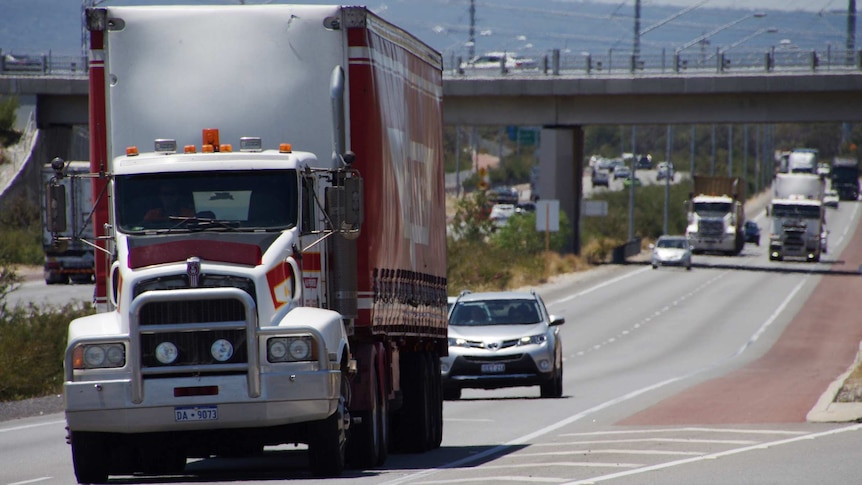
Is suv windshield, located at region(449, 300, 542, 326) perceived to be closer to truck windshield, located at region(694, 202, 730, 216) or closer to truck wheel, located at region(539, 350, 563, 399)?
truck wheel, located at region(539, 350, 563, 399)

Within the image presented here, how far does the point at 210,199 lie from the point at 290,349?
1541 millimetres

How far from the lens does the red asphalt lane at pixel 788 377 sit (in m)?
21.0

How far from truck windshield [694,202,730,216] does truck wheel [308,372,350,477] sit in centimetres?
7109

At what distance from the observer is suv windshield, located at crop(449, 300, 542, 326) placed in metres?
25.4

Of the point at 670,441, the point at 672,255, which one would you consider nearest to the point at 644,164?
the point at 672,255

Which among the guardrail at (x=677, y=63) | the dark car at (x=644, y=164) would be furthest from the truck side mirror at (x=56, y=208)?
the dark car at (x=644, y=164)

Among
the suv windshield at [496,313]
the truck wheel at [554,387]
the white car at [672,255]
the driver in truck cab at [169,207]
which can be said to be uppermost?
the driver in truck cab at [169,207]

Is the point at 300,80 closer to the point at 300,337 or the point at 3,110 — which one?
the point at 300,337

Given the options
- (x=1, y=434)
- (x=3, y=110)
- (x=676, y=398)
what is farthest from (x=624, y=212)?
(x=1, y=434)

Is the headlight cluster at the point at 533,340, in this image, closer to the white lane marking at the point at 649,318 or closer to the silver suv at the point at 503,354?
the silver suv at the point at 503,354

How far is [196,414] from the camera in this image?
11.7 m

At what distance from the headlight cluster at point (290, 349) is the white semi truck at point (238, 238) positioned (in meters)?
0.02

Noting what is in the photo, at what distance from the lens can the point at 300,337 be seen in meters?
11.9

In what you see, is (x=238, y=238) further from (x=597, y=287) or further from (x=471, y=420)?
(x=597, y=287)
